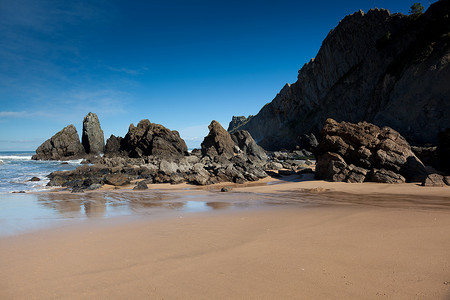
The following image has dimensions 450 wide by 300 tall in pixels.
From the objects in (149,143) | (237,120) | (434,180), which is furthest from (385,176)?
(237,120)

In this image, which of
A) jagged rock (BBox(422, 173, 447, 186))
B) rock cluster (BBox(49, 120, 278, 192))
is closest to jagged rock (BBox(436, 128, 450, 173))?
jagged rock (BBox(422, 173, 447, 186))

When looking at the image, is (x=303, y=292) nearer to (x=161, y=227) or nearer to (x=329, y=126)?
(x=161, y=227)

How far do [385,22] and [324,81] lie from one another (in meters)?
17.3

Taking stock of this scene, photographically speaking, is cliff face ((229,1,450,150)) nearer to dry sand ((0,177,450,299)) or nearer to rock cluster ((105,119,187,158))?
dry sand ((0,177,450,299))

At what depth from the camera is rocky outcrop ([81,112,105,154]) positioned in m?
61.9

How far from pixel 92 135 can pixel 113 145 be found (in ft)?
35.1

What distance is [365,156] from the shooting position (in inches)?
551

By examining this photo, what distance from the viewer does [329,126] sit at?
1611 centimetres

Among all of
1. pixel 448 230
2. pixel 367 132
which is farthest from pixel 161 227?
pixel 367 132

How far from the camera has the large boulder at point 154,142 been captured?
44.8 metres

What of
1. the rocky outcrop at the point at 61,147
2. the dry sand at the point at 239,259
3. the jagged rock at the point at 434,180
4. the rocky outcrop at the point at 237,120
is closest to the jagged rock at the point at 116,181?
the dry sand at the point at 239,259

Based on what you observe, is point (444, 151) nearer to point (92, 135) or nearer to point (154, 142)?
point (154, 142)

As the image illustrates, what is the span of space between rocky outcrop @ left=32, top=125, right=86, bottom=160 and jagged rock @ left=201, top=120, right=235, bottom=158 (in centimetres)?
3366

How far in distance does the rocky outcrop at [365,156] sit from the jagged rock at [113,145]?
49135 millimetres
